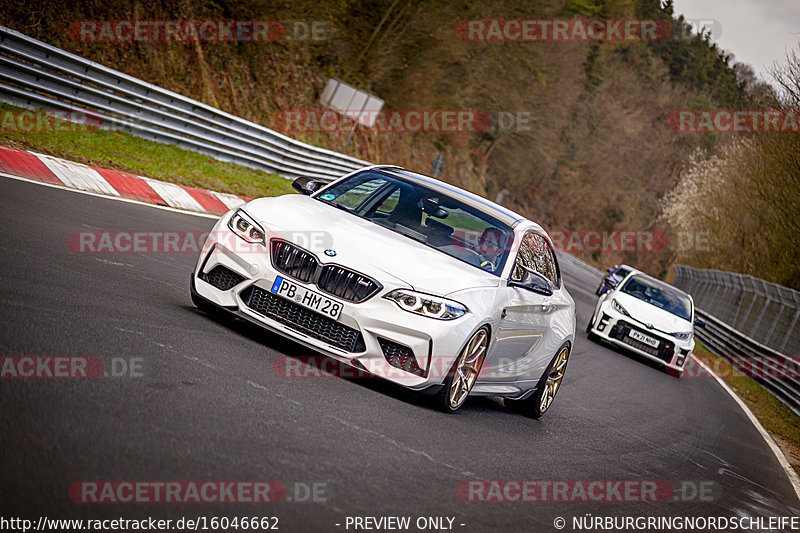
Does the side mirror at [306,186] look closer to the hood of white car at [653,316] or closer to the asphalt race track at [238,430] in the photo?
the asphalt race track at [238,430]

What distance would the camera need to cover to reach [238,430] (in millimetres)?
5195

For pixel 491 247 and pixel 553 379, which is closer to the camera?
pixel 491 247

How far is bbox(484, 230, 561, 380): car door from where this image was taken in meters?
7.78

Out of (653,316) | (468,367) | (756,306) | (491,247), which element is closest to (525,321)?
(491,247)

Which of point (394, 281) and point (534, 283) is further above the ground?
point (534, 283)

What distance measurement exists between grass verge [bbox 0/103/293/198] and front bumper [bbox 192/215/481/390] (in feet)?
26.3

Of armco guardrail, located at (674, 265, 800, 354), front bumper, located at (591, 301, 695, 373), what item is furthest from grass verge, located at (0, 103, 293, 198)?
armco guardrail, located at (674, 265, 800, 354)

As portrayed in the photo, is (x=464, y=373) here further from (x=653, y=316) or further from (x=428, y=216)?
(x=653, y=316)

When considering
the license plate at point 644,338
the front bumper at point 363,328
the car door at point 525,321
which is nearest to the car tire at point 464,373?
the front bumper at point 363,328

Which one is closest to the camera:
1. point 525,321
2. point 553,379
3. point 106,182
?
point 525,321

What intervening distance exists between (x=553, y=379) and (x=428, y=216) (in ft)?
7.47

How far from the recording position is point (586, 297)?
31844 millimetres

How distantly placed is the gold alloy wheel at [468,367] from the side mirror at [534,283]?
672 mm

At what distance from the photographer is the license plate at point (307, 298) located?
6.77 metres
